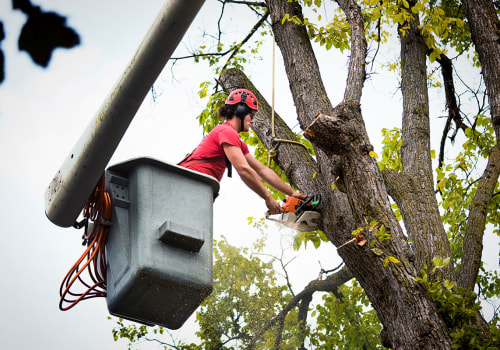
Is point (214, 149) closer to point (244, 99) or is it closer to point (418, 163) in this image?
point (244, 99)

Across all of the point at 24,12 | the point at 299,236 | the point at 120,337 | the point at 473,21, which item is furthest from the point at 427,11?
the point at 120,337

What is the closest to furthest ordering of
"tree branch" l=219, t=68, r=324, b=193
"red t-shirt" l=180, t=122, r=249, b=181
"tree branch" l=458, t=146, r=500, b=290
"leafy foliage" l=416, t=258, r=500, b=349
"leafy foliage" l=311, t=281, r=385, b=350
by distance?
1. "leafy foliage" l=416, t=258, r=500, b=349
2. "red t-shirt" l=180, t=122, r=249, b=181
3. "tree branch" l=458, t=146, r=500, b=290
4. "tree branch" l=219, t=68, r=324, b=193
5. "leafy foliage" l=311, t=281, r=385, b=350

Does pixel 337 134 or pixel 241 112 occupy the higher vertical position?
pixel 241 112

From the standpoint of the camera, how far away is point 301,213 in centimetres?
448

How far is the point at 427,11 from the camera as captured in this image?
5.77 m

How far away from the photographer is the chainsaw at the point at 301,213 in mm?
4484

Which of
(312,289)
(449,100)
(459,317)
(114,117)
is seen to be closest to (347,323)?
(312,289)

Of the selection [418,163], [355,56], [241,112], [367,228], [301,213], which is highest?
[355,56]

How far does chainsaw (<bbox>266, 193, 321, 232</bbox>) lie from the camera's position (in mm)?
4484

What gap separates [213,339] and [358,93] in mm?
7862

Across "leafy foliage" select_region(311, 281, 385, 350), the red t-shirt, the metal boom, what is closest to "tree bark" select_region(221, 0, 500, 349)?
the red t-shirt

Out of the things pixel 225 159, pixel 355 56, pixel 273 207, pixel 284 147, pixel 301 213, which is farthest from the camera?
pixel 284 147

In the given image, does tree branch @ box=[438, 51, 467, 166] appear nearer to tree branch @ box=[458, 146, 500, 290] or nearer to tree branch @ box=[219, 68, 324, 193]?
tree branch @ box=[458, 146, 500, 290]

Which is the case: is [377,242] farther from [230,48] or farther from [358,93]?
[230,48]
